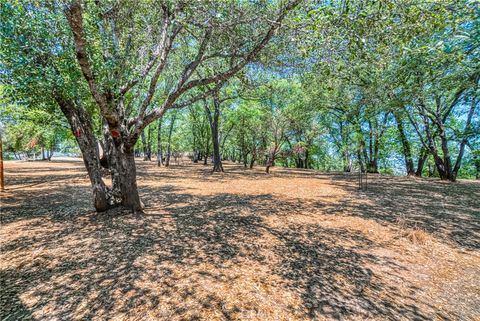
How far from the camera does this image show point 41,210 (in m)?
7.41

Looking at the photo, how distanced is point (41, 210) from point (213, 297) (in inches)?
294

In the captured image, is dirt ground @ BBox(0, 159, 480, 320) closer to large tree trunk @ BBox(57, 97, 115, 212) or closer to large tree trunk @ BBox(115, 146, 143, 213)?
large tree trunk @ BBox(115, 146, 143, 213)

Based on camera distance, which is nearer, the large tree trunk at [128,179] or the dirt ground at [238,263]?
the dirt ground at [238,263]

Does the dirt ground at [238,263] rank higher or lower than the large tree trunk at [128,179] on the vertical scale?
lower

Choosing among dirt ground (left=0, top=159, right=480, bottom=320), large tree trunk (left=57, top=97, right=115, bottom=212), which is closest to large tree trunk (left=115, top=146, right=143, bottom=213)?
dirt ground (left=0, top=159, right=480, bottom=320)

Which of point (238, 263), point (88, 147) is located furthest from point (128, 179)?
point (238, 263)

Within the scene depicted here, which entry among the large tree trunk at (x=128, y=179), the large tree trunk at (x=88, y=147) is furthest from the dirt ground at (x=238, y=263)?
the large tree trunk at (x=88, y=147)

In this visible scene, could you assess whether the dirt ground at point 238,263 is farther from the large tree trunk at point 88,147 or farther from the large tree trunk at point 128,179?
the large tree trunk at point 88,147

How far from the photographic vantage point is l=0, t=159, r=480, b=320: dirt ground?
3.08m

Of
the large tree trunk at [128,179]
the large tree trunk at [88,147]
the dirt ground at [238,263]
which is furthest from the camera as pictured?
the large tree trunk at [128,179]

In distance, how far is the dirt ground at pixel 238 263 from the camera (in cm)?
308

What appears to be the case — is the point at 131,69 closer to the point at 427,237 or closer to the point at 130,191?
the point at 130,191

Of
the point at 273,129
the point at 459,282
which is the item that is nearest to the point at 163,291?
the point at 459,282

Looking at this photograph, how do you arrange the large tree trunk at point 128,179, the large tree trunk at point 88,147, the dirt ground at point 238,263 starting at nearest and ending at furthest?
the dirt ground at point 238,263
the large tree trunk at point 88,147
the large tree trunk at point 128,179
